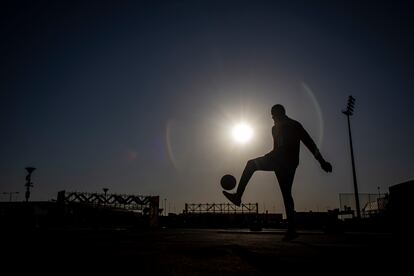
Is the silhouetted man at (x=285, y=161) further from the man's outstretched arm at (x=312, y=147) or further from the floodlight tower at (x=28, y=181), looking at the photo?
the floodlight tower at (x=28, y=181)

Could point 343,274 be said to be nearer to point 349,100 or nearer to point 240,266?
point 240,266

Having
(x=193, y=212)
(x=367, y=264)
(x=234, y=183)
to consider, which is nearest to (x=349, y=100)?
(x=234, y=183)

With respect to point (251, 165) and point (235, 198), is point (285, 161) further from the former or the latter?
point (235, 198)

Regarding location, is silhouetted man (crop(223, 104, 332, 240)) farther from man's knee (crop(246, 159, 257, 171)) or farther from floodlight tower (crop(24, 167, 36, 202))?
floodlight tower (crop(24, 167, 36, 202))

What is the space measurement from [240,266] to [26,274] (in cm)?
149

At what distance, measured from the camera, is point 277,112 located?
20.6 ft

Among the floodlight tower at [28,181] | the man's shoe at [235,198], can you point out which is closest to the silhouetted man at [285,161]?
the man's shoe at [235,198]

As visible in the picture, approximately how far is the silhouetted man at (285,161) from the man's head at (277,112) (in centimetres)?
3

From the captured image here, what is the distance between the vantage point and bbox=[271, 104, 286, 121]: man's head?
627 cm

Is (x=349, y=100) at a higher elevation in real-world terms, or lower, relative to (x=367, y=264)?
higher

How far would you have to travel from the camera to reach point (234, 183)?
6.97 meters

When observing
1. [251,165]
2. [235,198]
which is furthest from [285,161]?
[235,198]

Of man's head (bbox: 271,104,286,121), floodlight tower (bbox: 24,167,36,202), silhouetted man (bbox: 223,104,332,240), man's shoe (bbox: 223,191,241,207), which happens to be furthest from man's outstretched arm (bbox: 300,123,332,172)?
floodlight tower (bbox: 24,167,36,202)

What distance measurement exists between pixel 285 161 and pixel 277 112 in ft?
3.32
